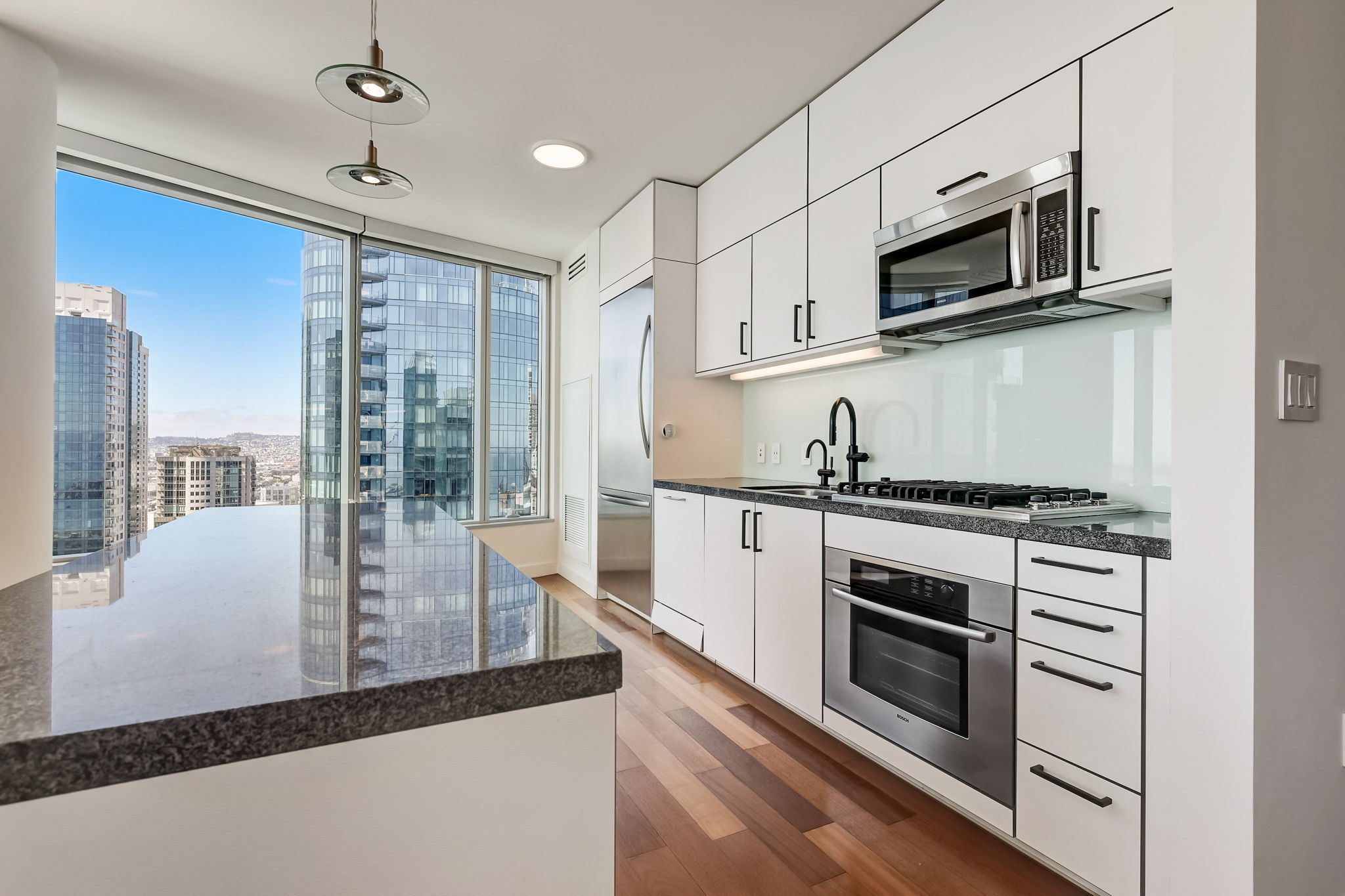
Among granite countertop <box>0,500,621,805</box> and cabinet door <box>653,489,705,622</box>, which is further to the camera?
cabinet door <box>653,489,705,622</box>

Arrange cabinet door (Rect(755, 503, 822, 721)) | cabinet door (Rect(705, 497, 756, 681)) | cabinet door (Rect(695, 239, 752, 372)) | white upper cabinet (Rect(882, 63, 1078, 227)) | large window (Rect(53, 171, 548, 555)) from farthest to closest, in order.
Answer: large window (Rect(53, 171, 548, 555))
cabinet door (Rect(695, 239, 752, 372))
cabinet door (Rect(705, 497, 756, 681))
cabinet door (Rect(755, 503, 822, 721))
white upper cabinet (Rect(882, 63, 1078, 227))

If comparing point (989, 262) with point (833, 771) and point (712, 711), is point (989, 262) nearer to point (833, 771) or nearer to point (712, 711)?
point (833, 771)

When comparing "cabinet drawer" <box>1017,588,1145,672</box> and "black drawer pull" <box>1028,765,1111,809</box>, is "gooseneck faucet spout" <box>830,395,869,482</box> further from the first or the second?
"black drawer pull" <box>1028,765,1111,809</box>

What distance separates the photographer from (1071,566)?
58.6 inches

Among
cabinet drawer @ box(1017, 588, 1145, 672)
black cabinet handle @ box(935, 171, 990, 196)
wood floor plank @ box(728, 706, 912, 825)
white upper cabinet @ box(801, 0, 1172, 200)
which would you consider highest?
white upper cabinet @ box(801, 0, 1172, 200)

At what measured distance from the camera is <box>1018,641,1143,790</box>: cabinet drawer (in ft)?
4.59

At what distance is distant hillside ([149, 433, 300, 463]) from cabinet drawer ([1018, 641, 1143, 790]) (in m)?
4.33

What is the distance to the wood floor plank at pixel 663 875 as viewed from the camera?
1.57 meters

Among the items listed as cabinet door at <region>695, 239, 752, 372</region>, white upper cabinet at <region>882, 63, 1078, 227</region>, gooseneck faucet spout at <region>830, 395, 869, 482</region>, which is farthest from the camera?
cabinet door at <region>695, 239, 752, 372</region>

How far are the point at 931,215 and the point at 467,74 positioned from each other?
2.02 m

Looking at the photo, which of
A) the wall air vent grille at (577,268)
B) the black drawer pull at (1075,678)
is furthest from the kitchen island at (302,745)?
the wall air vent grille at (577,268)

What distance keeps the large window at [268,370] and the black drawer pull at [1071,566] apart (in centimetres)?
425

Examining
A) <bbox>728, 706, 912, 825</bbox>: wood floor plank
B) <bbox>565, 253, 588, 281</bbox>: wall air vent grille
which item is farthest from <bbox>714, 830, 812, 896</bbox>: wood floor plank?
<bbox>565, 253, 588, 281</bbox>: wall air vent grille

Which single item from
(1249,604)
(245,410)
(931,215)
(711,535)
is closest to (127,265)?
(245,410)
